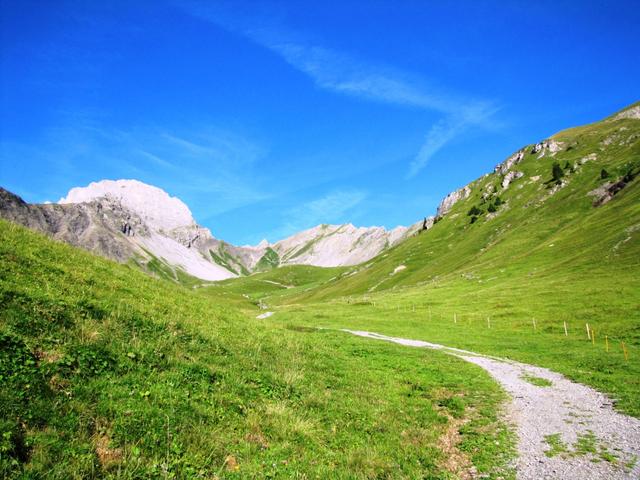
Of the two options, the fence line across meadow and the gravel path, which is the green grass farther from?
the fence line across meadow

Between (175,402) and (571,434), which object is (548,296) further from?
(175,402)

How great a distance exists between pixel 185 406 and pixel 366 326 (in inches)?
2368

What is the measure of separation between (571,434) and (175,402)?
15.3 meters

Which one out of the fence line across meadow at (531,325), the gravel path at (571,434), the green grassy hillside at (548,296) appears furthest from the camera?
the fence line across meadow at (531,325)

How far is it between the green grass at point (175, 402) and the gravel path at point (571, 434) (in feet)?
3.10

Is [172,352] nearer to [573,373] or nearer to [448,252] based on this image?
[573,373]

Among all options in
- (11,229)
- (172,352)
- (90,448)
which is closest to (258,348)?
(172,352)

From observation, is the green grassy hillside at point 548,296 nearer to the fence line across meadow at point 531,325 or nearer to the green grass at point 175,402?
the fence line across meadow at point 531,325

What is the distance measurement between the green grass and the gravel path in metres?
0.95

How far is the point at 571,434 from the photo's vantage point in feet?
51.4

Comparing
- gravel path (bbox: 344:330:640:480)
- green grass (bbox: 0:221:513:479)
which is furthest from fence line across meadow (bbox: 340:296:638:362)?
green grass (bbox: 0:221:513:479)

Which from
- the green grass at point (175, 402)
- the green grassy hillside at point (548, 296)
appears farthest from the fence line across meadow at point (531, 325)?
the green grass at point (175, 402)

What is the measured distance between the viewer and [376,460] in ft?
42.3

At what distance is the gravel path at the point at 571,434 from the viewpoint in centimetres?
1248
